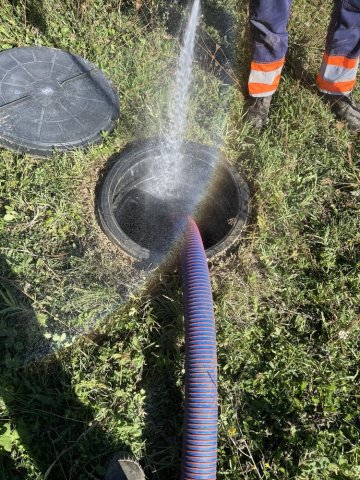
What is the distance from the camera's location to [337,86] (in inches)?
131

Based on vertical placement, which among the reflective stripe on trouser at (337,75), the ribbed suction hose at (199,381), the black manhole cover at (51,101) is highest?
the reflective stripe on trouser at (337,75)

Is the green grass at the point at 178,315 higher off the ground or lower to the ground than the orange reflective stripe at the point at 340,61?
lower

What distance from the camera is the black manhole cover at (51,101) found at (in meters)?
Answer: 2.91

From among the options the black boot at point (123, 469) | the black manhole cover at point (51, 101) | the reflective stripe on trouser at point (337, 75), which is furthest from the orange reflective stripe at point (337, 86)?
the black boot at point (123, 469)

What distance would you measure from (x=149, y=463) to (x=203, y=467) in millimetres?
323

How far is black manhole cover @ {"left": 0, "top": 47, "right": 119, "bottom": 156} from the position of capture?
2.91 metres

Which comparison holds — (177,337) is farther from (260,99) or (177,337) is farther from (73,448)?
(260,99)

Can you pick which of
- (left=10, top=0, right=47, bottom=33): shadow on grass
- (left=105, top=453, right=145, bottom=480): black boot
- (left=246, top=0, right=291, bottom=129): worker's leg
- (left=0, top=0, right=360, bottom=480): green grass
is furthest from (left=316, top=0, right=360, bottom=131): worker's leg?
(left=105, top=453, right=145, bottom=480): black boot

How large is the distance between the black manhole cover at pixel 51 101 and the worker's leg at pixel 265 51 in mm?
948

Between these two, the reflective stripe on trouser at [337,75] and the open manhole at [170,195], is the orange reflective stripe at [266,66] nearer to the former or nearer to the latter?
the reflective stripe on trouser at [337,75]

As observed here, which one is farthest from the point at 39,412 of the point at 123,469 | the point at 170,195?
the point at 170,195

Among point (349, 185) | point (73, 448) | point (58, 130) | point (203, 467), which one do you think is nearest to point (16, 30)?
point (58, 130)

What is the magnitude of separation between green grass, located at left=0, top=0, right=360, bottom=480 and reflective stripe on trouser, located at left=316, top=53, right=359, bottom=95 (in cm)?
13

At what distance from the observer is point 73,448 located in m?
1.98
